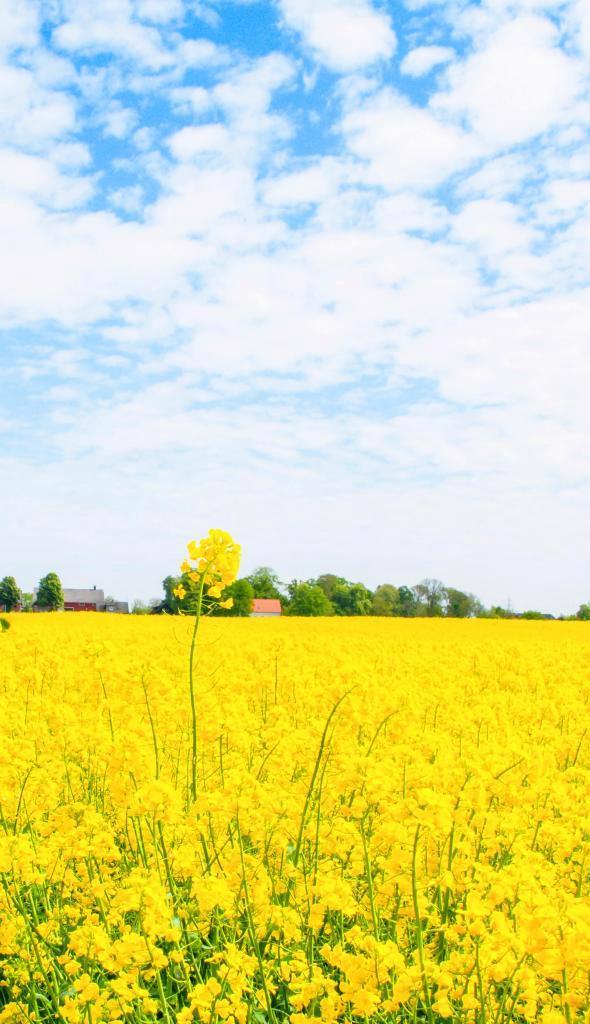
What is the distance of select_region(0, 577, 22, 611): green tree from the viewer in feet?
236

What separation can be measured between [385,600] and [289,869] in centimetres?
7669

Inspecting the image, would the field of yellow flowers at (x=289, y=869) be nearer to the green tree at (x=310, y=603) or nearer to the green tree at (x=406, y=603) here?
the green tree at (x=310, y=603)

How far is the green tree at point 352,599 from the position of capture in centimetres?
6800

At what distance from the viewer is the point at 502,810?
4.52 meters

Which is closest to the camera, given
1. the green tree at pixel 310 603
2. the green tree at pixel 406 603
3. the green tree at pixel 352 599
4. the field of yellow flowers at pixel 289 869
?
the field of yellow flowers at pixel 289 869

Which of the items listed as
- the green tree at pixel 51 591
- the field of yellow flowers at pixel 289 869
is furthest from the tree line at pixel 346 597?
the field of yellow flowers at pixel 289 869

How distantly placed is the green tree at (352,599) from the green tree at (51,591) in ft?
80.4

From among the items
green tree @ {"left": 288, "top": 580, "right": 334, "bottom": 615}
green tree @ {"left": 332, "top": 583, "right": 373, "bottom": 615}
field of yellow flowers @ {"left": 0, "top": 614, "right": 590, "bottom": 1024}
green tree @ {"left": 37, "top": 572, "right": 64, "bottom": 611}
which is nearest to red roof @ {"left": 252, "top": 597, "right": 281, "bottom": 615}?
green tree @ {"left": 332, "top": 583, "right": 373, "bottom": 615}

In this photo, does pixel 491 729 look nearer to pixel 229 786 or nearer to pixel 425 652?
pixel 229 786

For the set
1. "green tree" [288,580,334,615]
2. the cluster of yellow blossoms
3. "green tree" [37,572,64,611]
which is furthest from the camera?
"green tree" [37,572,64,611]

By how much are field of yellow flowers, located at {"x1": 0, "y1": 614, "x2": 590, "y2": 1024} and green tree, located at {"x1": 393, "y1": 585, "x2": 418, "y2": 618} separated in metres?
69.7

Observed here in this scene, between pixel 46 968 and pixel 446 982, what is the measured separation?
5.38ft

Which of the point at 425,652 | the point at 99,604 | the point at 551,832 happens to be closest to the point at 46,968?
the point at 551,832

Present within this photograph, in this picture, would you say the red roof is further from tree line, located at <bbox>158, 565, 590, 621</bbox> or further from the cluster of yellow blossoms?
the cluster of yellow blossoms
